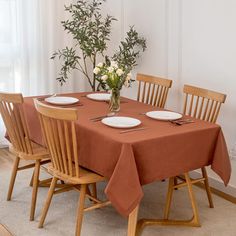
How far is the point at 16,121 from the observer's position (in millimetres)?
→ 2930

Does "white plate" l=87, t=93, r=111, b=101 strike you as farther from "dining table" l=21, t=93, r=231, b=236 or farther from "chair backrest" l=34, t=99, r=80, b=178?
"chair backrest" l=34, t=99, r=80, b=178

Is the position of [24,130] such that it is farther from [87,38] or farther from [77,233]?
[87,38]

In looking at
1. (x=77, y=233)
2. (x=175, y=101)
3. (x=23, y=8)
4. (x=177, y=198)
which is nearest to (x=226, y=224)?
(x=177, y=198)

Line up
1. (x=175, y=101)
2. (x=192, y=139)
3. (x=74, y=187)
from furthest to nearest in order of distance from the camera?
(x=175, y=101) < (x=74, y=187) < (x=192, y=139)

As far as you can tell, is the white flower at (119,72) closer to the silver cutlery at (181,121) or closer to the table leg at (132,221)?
the silver cutlery at (181,121)

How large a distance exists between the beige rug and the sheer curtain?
4.58 ft

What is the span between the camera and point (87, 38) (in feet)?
13.9

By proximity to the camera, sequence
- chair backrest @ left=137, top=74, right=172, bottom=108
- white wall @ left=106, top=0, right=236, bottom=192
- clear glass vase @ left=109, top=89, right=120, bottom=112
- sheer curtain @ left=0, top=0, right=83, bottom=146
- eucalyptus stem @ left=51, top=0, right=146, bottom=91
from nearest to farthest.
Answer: clear glass vase @ left=109, top=89, right=120, bottom=112, white wall @ left=106, top=0, right=236, bottom=192, chair backrest @ left=137, top=74, right=172, bottom=108, eucalyptus stem @ left=51, top=0, right=146, bottom=91, sheer curtain @ left=0, top=0, right=83, bottom=146

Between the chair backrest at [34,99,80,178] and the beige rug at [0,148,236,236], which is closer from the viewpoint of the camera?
the chair backrest at [34,99,80,178]

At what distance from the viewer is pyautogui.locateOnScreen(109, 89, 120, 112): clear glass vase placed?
9.69 feet

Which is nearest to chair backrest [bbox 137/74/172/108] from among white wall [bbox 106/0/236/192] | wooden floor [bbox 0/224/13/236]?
white wall [bbox 106/0/236/192]

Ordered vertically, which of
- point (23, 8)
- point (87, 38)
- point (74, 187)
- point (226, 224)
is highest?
point (23, 8)

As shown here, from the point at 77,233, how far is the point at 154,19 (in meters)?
2.35

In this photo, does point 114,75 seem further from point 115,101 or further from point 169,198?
point 169,198
